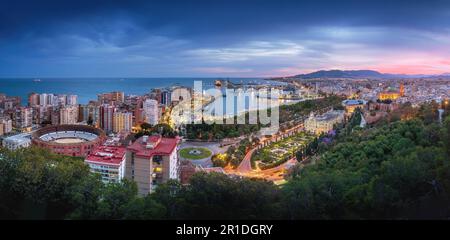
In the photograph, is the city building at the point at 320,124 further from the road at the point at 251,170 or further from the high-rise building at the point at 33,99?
the high-rise building at the point at 33,99

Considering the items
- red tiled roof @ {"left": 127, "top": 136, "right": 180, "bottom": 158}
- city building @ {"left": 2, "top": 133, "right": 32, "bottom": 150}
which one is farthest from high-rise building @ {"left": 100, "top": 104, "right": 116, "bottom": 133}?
red tiled roof @ {"left": 127, "top": 136, "right": 180, "bottom": 158}

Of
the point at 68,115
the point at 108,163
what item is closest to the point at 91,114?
the point at 68,115

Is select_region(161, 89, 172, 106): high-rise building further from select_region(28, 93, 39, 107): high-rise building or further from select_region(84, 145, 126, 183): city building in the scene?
select_region(84, 145, 126, 183): city building

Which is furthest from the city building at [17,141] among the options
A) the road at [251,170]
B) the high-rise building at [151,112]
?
the high-rise building at [151,112]

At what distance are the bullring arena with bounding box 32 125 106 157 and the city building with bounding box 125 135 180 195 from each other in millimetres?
2477

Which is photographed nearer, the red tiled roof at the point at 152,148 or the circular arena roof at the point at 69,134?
the red tiled roof at the point at 152,148

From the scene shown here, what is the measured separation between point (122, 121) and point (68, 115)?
165cm

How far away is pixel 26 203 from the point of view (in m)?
2.09

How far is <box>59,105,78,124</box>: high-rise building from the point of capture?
925 centimetres

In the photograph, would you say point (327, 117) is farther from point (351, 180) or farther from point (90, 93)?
point (351, 180)

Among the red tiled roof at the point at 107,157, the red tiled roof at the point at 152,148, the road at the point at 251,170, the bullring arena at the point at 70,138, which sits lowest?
the road at the point at 251,170

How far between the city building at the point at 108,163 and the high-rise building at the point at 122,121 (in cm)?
473

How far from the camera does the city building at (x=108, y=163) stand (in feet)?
12.6
